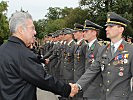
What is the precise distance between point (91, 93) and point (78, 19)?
47.9m

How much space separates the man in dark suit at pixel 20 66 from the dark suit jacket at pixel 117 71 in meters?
1.51

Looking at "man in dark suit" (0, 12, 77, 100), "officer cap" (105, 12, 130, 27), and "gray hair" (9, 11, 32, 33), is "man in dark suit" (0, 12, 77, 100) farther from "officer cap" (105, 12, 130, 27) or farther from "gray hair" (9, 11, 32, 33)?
"officer cap" (105, 12, 130, 27)

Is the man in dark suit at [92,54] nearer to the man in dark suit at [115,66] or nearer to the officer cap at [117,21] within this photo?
the man in dark suit at [115,66]

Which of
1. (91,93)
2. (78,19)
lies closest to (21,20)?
(91,93)

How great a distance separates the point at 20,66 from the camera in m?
4.36

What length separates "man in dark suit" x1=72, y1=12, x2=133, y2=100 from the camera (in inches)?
226

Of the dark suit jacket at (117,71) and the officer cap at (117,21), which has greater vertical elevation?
the officer cap at (117,21)

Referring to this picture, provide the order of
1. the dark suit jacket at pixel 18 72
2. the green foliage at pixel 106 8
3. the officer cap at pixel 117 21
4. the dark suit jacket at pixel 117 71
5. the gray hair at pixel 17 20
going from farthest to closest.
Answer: the green foliage at pixel 106 8 < the officer cap at pixel 117 21 < the dark suit jacket at pixel 117 71 < the gray hair at pixel 17 20 < the dark suit jacket at pixel 18 72

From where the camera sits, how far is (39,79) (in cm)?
450

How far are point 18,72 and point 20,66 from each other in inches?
3.1

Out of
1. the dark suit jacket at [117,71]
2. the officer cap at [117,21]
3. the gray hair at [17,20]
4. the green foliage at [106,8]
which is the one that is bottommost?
the green foliage at [106,8]

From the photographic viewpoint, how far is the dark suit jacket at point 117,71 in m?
5.72

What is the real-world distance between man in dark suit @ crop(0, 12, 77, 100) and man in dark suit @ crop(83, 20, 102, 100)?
241cm

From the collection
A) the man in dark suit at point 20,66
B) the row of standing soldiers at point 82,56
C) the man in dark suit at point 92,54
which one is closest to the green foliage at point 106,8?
the row of standing soldiers at point 82,56
